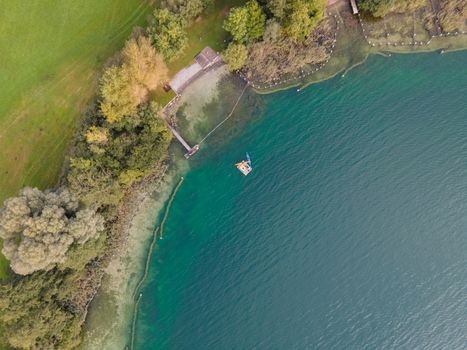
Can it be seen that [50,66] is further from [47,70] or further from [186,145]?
[186,145]

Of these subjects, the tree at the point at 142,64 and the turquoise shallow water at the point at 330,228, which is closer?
the tree at the point at 142,64

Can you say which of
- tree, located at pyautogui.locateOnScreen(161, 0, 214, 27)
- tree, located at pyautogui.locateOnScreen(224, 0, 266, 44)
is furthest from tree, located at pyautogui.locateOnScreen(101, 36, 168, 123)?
tree, located at pyautogui.locateOnScreen(224, 0, 266, 44)

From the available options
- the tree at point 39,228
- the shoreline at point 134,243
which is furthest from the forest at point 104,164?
the shoreline at point 134,243

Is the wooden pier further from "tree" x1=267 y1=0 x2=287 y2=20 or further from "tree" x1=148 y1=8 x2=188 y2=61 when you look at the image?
"tree" x1=267 y1=0 x2=287 y2=20

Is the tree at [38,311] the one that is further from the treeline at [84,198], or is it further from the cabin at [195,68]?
the cabin at [195,68]

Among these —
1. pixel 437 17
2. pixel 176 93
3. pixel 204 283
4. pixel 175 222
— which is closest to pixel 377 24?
pixel 437 17

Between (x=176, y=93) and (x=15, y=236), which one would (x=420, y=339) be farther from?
(x=15, y=236)
